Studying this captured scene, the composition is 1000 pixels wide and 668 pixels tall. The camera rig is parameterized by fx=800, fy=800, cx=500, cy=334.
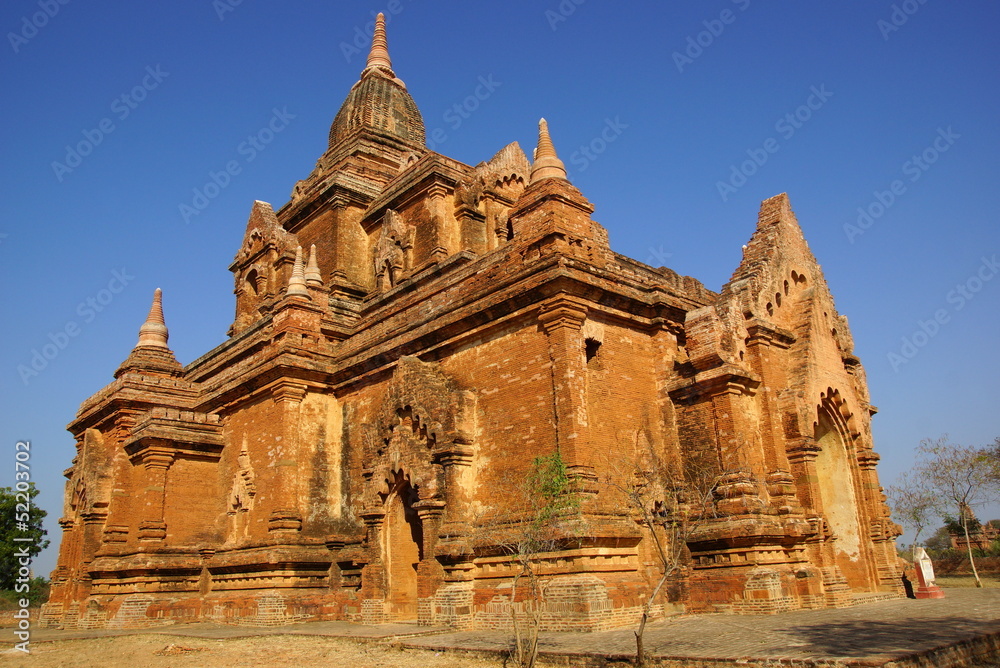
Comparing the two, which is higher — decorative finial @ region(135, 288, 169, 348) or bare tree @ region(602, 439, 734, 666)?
decorative finial @ region(135, 288, 169, 348)

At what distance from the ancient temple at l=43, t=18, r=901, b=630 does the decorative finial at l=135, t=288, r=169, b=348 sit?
0.58m

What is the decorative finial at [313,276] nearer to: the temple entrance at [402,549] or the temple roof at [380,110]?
the temple entrance at [402,549]

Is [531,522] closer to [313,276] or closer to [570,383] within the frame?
[570,383]

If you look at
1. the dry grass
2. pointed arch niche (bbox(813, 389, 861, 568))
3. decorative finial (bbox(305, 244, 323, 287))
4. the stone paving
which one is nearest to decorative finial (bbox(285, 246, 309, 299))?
decorative finial (bbox(305, 244, 323, 287))

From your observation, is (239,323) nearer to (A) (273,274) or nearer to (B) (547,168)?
(A) (273,274)

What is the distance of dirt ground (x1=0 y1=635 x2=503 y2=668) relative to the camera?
1146 cm

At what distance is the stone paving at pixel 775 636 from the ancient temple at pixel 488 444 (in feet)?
2.79

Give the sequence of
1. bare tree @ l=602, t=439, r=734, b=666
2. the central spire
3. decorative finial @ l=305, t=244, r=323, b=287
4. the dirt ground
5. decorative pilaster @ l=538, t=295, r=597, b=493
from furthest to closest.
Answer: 1. the central spire
2. decorative finial @ l=305, t=244, r=323, b=287
3. bare tree @ l=602, t=439, r=734, b=666
4. decorative pilaster @ l=538, t=295, r=597, b=493
5. the dirt ground

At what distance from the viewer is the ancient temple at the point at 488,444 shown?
46.9 feet

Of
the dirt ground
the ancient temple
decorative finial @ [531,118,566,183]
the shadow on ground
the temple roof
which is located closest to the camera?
the shadow on ground

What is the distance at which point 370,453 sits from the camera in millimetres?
17719

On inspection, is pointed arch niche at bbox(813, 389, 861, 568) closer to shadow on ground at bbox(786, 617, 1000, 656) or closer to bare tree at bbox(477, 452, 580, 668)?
shadow on ground at bbox(786, 617, 1000, 656)

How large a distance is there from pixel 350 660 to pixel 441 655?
1371 mm

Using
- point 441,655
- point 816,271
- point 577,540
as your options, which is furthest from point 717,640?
point 816,271
